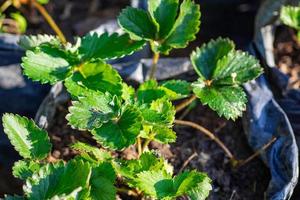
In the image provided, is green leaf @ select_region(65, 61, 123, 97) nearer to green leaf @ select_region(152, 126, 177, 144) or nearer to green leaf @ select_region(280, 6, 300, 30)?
green leaf @ select_region(152, 126, 177, 144)

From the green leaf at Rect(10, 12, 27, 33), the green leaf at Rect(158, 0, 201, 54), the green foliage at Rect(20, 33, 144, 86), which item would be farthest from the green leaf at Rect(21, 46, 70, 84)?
the green leaf at Rect(10, 12, 27, 33)

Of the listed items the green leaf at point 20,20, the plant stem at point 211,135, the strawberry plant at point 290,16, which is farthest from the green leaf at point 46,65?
the strawberry plant at point 290,16

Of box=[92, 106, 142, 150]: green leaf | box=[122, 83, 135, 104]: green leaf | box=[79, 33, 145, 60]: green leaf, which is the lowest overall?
box=[92, 106, 142, 150]: green leaf

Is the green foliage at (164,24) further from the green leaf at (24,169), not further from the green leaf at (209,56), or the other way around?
the green leaf at (24,169)

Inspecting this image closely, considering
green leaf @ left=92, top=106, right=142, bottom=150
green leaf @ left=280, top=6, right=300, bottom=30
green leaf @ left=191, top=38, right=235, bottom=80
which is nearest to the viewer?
green leaf @ left=92, top=106, right=142, bottom=150

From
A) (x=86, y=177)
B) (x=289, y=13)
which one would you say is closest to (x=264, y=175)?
(x=289, y=13)

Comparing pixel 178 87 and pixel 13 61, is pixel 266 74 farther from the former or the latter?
pixel 13 61
